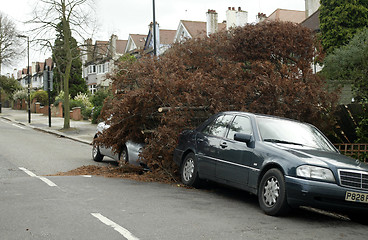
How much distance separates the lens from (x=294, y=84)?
1174 centimetres

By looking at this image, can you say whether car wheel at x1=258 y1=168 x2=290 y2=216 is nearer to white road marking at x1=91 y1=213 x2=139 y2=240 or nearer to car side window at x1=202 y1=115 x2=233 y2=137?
car side window at x1=202 y1=115 x2=233 y2=137

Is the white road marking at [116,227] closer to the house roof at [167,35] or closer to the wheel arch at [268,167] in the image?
the wheel arch at [268,167]

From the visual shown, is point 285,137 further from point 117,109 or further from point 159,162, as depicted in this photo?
point 117,109

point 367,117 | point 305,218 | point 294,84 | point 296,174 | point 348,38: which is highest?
point 348,38

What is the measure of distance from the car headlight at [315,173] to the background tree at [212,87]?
404 centimetres

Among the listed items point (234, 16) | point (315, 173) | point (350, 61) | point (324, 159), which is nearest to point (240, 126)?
point (324, 159)

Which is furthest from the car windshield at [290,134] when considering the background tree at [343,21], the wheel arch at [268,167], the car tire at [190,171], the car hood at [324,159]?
the background tree at [343,21]

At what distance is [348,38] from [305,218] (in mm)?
20588

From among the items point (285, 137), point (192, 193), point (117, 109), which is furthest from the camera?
point (117, 109)

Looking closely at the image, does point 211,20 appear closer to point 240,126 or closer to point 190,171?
point 190,171

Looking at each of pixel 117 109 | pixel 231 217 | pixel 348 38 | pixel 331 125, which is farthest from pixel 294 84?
pixel 348 38

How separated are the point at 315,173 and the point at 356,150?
534 cm

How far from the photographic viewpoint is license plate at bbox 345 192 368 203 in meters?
7.08

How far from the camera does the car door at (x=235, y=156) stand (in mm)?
8250
